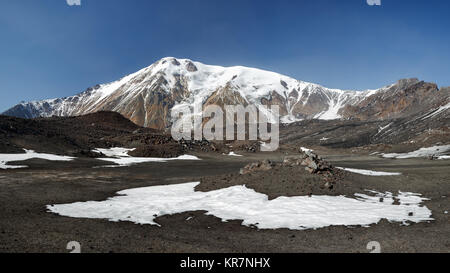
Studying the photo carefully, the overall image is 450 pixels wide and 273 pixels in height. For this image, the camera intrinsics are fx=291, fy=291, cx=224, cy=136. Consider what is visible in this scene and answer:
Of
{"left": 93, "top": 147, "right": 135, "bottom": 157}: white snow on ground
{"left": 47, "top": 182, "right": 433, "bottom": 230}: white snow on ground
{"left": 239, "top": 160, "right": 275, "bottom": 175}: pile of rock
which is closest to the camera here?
{"left": 47, "top": 182, "right": 433, "bottom": 230}: white snow on ground

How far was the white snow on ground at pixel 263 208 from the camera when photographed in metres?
13.3

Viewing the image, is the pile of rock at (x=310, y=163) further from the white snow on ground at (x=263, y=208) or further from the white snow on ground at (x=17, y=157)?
the white snow on ground at (x=17, y=157)

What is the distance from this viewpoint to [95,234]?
10.6 metres

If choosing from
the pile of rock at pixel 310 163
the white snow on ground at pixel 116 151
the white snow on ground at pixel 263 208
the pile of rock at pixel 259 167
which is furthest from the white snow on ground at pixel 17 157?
the pile of rock at pixel 310 163

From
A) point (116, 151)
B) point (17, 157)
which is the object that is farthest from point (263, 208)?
point (116, 151)

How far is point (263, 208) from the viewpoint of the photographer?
15.5 meters

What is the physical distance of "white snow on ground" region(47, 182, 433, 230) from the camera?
1332cm

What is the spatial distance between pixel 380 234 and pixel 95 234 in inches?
417

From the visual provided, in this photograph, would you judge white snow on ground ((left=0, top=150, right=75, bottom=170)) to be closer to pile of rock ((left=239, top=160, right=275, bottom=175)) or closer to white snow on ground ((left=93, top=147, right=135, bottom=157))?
white snow on ground ((left=93, top=147, right=135, bottom=157))

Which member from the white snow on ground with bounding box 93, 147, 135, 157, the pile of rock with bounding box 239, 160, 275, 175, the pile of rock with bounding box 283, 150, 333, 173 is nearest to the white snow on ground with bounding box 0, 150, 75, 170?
the white snow on ground with bounding box 93, 147, 135, 157

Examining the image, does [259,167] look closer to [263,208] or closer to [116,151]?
[263,208]

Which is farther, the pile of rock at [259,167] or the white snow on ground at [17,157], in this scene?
the white snow on ground at [17,157]
